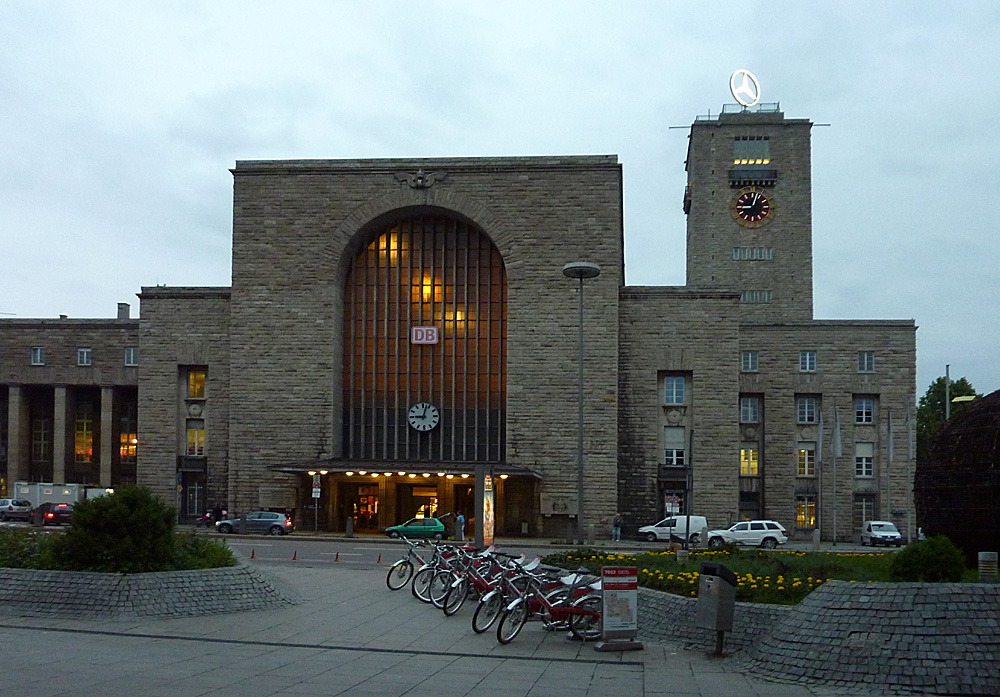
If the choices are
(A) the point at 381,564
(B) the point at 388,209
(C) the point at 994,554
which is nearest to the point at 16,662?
(C) the point at 994,554

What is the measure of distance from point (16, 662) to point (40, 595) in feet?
15.6

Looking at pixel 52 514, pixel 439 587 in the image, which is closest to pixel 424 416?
pixel 52 514

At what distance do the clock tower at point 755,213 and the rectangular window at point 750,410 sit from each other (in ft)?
60.1

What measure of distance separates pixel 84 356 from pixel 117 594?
140 ft

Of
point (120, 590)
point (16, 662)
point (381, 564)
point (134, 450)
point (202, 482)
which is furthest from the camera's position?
point (134, 450)

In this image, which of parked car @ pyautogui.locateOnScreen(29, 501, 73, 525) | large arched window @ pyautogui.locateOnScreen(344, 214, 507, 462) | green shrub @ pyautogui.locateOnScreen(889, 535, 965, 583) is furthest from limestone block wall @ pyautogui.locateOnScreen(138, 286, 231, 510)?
green shrub @ pyautogui.locateOnScreen(889, 535, 965, 583)

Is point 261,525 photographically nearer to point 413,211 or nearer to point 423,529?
point 423,529

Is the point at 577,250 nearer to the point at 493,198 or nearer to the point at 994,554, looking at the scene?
the point at 493,198

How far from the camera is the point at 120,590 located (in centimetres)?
1727

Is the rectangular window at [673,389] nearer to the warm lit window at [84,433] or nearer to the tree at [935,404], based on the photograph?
the warm lit window at [84,433]

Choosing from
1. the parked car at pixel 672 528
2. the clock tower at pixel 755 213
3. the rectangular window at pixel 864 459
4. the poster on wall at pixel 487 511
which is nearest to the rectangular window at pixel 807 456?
the rectangular window at pixel 864 459

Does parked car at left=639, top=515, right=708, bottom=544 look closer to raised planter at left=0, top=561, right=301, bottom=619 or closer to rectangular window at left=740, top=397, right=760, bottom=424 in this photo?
rectangular window at left=740, top=397, right=760, bottom=424

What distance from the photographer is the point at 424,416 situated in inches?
1905

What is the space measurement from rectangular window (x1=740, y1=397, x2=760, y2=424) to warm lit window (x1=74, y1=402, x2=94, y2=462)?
37.2 metres
